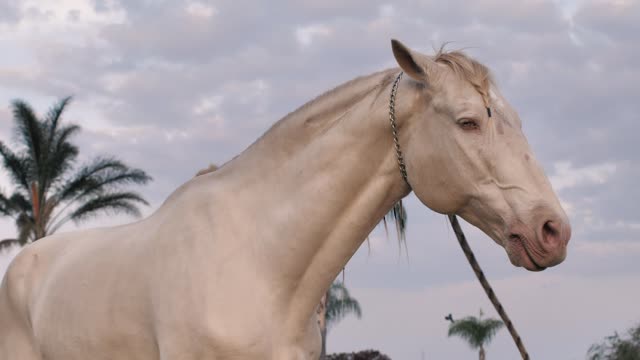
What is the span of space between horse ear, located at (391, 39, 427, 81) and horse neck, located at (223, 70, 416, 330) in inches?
7.7

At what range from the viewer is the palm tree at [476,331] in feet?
97.7

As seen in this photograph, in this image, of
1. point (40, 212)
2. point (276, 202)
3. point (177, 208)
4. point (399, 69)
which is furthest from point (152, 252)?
point (40, 212)

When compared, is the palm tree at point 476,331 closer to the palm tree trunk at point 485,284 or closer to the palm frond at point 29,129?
the palm frond at point 29,129

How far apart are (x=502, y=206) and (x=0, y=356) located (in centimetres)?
309

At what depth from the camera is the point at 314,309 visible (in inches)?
157

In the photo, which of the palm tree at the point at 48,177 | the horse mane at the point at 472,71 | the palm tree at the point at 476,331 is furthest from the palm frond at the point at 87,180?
the horse mane at the point at 472,71

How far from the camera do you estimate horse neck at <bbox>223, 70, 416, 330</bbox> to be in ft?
12.6

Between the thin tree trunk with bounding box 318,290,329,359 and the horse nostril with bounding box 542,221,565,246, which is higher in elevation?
the thin tree trunk with bounding box 318,290,329,359

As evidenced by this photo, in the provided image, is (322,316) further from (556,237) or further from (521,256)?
(556,237)

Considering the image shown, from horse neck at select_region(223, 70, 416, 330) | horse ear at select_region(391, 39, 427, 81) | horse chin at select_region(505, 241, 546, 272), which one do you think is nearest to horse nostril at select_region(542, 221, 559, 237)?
horse chin at select_region(505, 241, 546, 272)

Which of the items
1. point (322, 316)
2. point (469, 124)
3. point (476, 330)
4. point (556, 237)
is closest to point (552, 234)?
point (556, 237)

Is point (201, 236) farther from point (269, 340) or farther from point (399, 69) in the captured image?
point (399, 69)

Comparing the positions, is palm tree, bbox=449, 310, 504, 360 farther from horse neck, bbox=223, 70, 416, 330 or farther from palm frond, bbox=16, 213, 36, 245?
horse neck, bbox=223, 70, 416, 330

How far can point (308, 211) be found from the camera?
3.88 m
